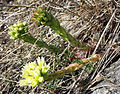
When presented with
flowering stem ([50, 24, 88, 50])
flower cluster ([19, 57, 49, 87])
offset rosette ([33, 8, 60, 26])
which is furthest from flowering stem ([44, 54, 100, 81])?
offset rosette ([33, 8, 60, 26])

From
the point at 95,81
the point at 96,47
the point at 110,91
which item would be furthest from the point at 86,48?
the point at 110,91

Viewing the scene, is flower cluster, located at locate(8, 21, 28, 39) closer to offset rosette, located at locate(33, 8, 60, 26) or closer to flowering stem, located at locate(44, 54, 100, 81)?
offset rosette, located at locate(33, 8, 60, 26)

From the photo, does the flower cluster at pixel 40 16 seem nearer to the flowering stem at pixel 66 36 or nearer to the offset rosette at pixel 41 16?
→ the offset rosette at pixel 41 16

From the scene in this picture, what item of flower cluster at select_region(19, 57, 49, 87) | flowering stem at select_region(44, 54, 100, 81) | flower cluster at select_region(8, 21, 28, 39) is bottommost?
flowering stem at select_region(44, 54, 100, 81)

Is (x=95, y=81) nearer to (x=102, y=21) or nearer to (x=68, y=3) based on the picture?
(x=102, y=21)

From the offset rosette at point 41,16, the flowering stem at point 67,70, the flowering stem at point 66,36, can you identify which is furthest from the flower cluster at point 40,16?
the flowering stem at point 67,70

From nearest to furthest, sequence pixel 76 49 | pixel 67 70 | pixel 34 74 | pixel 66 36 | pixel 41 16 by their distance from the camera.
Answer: pixel 34 74, pixel 41 16, pixel 67 70, pixel 66 36, pixel 76 49

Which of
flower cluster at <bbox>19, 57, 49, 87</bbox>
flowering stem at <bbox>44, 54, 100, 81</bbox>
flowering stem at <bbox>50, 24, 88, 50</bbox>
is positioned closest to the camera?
flower cluster at <bbox>19, 57, 49, 87</bbox>

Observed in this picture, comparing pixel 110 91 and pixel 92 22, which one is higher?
pixel 92 22

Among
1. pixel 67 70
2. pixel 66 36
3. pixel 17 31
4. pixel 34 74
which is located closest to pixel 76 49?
pixel 66 36

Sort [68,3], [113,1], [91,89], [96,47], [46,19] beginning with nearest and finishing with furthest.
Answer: [46,19]
[91,89]
[96,47]
[113,1]
[68,3]

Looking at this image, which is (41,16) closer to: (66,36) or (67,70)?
(66,36)
